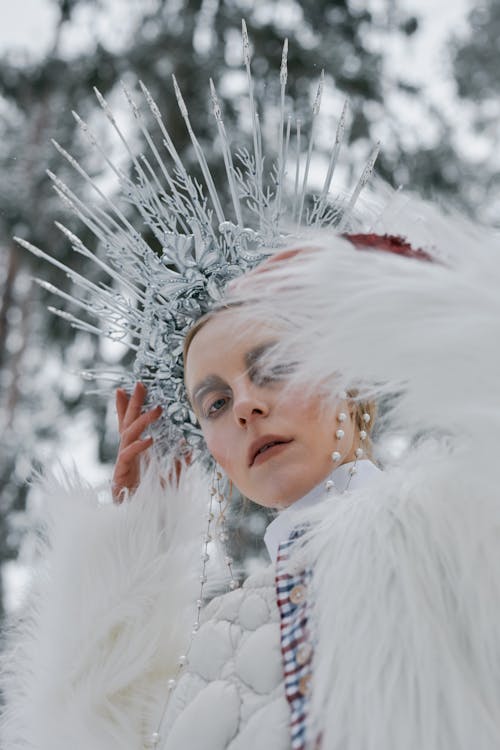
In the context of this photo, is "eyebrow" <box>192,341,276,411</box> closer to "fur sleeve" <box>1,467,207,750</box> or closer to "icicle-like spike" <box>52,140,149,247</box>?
"fur sleeve" <box>1,467,207,750</box>

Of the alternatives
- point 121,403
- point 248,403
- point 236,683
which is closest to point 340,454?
point 248,403

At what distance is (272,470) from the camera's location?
4.98 feet

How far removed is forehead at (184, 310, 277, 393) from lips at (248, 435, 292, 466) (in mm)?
142

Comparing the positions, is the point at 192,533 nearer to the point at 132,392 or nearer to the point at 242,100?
the point at 132,392

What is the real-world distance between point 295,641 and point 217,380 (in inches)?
19.8

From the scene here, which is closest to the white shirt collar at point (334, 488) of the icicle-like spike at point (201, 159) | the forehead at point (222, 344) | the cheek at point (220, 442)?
the cheek at point (220, 442)

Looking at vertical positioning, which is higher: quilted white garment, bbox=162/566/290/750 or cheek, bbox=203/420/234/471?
cheek, bbox=203/420/234/471

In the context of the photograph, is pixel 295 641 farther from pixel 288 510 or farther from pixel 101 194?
pixel 101 194

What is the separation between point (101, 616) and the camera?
1.69 meters

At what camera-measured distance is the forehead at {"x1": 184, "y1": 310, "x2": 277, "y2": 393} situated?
1541 millimetres

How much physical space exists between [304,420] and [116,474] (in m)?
0.57

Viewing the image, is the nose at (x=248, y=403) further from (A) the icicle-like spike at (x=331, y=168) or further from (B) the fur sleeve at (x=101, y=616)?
(A) the icicle-like spike at (x=331, y=168)

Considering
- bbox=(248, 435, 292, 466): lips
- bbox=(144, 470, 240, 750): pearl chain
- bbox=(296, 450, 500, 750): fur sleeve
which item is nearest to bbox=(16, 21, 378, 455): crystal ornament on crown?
bbox=(144, 470, 240, 750): pearl chain

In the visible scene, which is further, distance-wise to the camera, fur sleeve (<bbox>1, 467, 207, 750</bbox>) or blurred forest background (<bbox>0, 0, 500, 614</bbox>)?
blurred forest background (<bbox>0, 0, 500, 614</bbox>)
